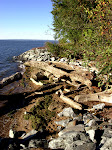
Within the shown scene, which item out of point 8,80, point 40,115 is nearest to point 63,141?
point 40,115

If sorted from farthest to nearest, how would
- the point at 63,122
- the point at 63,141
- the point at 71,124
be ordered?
the point at 63,122, the point at 71,124, the point at 63,141

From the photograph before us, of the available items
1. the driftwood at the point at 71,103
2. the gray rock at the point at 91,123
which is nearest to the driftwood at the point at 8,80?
the driftwood at the point at 71,103

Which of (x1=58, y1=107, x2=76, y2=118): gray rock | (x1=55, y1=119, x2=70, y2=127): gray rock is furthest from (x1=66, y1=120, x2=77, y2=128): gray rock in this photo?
(x1=58, y1=107, x2=76, y2=118): gray rock

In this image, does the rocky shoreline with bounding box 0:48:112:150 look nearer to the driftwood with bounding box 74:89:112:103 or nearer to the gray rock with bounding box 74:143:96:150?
the gray rock with bounding box 74:143:96:150

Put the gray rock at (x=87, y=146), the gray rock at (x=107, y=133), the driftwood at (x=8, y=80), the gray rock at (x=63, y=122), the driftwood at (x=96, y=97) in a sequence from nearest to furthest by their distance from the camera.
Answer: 1. the gray rock at (x=87, y=146)
2. the gray rock at (x=107, y=133)
3. the gray rock at (x=63, y=122)
4. the driftwood at (x=96, y=97)
5. the driftwood at (x=8, y=80)

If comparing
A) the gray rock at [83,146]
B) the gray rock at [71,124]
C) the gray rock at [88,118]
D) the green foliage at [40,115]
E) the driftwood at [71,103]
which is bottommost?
the green foliage at [40,115]

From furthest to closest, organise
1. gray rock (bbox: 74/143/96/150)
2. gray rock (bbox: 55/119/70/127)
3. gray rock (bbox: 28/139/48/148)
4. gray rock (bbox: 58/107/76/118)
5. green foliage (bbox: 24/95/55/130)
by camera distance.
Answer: gray rock (bbox: 58/107/76/118) → green foliage (bbox: 24/95/55/130) → gray rock (bbox: 55/119/70/127) → gray rock (bbox: 28/139/48/148) → gray rock (bbox: 74/143/96/150)

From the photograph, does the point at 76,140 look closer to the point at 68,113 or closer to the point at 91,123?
the point at 91,123

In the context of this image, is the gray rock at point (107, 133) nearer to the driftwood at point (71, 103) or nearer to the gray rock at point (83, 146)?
the gray rock at point (83, 146)

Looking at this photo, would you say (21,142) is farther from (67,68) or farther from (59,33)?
(59,33)

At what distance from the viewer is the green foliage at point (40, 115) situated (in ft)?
22.6

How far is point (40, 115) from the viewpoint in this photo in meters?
7.74

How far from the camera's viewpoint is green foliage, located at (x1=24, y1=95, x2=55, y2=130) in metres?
6.89

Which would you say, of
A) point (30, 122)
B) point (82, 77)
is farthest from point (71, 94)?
point (30, 122)
